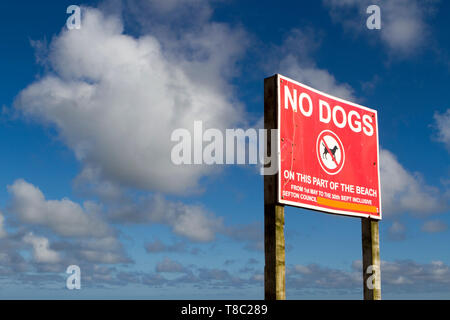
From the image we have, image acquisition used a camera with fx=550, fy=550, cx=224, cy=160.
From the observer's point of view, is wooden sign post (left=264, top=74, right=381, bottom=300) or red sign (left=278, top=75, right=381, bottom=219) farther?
red sign (left=278, top=75, right=381, bottom=219)

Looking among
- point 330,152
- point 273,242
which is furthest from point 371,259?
point 273,242

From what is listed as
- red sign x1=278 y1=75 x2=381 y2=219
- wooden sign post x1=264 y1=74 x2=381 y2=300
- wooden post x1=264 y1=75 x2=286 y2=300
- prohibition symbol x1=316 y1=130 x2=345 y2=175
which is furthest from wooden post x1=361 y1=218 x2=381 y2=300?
wooden post x1=264 y1=75 x2=286 y2=300

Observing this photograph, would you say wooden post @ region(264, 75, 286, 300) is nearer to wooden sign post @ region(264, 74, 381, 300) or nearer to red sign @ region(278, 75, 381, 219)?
wooden sign post @ region(264, 74, 381, 300)

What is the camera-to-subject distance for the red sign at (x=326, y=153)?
11297 mm

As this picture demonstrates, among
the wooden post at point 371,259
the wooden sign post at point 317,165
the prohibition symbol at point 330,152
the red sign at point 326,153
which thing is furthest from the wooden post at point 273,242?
the wooden post at point 371,259

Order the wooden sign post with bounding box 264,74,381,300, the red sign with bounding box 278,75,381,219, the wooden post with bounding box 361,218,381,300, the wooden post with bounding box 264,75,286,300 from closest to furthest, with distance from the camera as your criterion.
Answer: the wooden post with bounding box 264,75,286,300 → the wooden sign post with bounding box 264,74,381,300 → the red sign with bounding box 278,75,381,219 → the wooden post with bounding box 361,218,381,300

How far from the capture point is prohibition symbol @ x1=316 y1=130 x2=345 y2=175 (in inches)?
480

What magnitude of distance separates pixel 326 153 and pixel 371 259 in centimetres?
301

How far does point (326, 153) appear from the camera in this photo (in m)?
12.3

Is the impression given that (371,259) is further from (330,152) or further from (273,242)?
(273,242)
